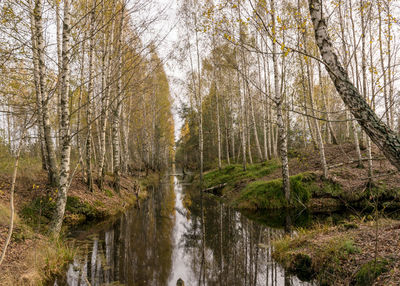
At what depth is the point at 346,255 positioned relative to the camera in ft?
13.6

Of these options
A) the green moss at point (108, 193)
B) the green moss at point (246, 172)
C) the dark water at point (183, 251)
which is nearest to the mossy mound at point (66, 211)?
the dark water at point (183, 251)

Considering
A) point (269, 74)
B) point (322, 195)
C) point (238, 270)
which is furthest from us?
point (269, 74)

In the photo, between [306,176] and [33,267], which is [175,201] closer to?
[306,176]

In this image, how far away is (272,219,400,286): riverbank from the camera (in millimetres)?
3561

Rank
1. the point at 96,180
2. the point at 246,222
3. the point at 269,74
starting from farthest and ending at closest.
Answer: the point at 269,74
the point at 96,180
the point at 246,222

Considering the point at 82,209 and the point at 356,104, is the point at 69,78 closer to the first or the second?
the point at 82,209

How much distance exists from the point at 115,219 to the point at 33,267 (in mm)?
4846

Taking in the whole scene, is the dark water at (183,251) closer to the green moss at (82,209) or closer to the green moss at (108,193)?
the green moss at (82,209)

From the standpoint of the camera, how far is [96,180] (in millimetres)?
11289

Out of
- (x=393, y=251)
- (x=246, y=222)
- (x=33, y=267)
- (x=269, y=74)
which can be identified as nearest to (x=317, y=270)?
(x=393, y=251)

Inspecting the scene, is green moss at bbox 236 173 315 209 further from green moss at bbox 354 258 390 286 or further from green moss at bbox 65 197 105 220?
green moss at bbox 354 258 390 286

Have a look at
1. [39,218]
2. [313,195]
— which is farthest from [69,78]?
[313,195]

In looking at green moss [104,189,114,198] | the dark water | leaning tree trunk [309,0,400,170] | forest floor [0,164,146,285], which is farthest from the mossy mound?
leaning tree trunk [309,0,400,170]

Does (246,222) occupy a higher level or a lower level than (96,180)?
lower
